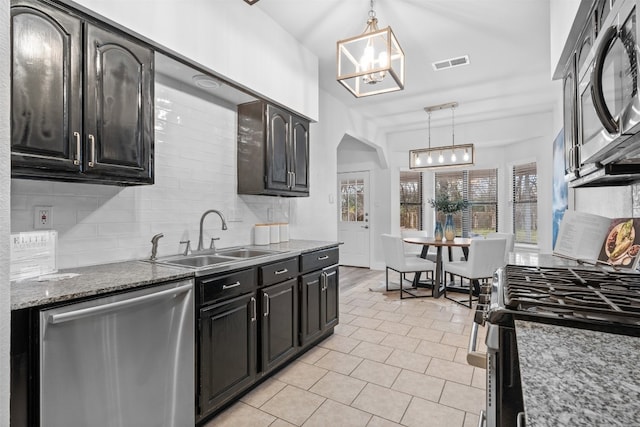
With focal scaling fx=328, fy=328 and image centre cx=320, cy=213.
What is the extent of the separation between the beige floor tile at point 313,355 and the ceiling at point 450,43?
2.99 metres

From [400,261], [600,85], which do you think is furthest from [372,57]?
[400,261]

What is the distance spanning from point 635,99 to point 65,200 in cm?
247

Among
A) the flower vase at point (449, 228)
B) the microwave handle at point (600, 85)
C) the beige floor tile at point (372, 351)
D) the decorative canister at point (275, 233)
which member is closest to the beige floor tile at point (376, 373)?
the beige floor tile at point (372, 351)

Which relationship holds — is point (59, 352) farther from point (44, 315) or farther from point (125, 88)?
point (125, 88)

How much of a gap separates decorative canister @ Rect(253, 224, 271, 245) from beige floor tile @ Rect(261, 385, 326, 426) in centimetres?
129

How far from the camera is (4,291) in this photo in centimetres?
70

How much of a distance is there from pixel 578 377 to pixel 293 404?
1.95 meters

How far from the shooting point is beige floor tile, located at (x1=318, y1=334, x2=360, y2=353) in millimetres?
3020

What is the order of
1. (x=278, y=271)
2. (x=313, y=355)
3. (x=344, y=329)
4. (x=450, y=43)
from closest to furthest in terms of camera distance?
(x=278, y=271) < (x=313, y=355) < (x=450, y=43) < (x=344, y=329)

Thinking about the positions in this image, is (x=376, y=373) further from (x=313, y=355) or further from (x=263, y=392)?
(x=263, y=392)

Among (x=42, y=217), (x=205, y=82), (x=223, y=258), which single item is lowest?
(x=223, y=258)

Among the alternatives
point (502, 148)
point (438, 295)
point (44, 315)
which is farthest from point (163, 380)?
point (502, 148)

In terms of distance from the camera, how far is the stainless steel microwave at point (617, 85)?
89 cm

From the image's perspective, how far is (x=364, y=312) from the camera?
404 cm
